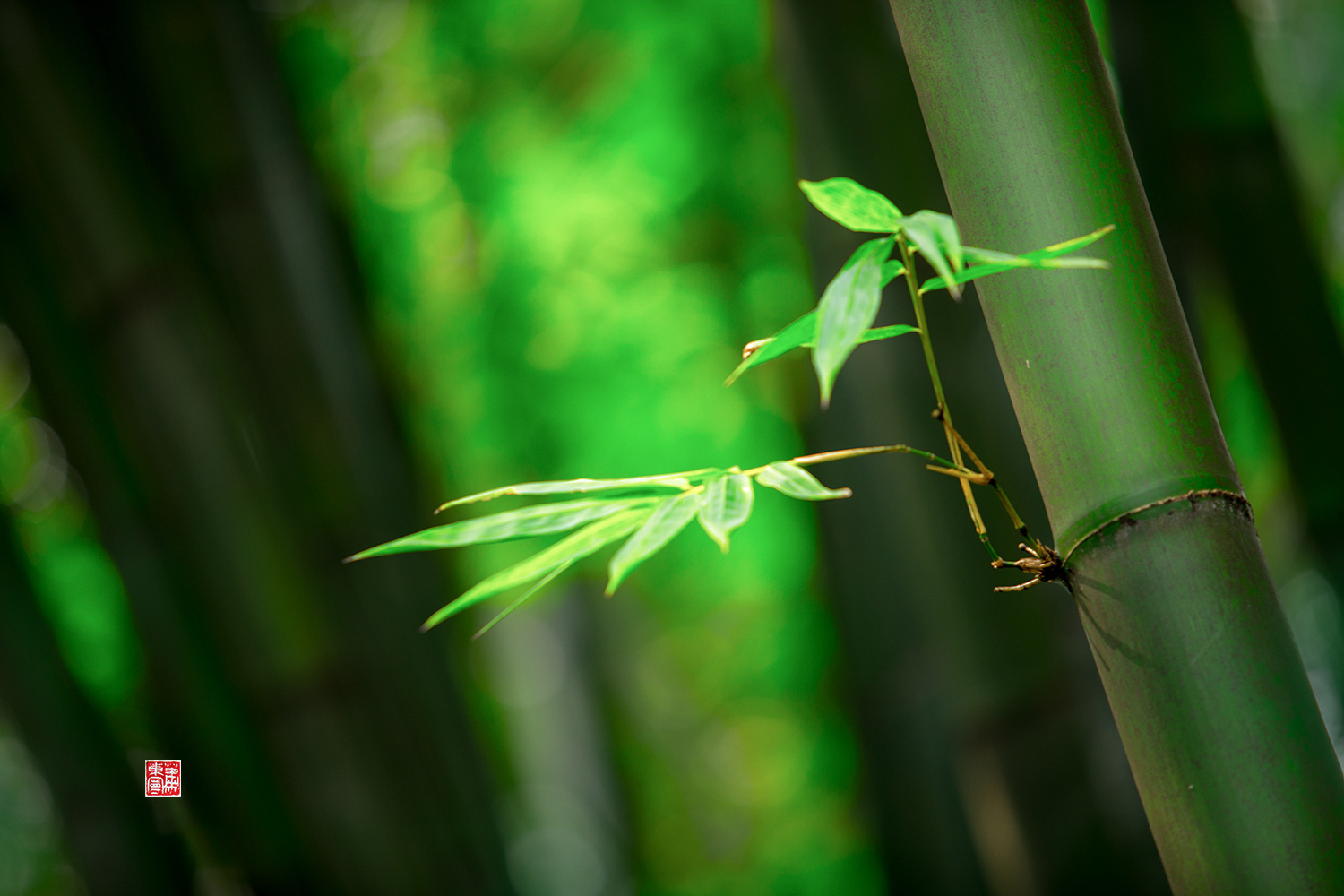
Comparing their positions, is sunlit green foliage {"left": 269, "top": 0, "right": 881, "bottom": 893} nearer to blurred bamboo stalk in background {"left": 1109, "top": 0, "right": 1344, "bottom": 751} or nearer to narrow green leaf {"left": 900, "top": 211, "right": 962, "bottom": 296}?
blurred bamboo stalk in background {"left": 1109, "top": 0, "right": 1344, "bottom": 751}

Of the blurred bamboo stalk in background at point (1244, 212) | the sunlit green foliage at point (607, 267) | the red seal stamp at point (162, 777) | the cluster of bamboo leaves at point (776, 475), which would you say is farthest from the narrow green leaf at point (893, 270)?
the sunlit green foliage at point (607, 267)

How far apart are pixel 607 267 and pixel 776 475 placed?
179 cm

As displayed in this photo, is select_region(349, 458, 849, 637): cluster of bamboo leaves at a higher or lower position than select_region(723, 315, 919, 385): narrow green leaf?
lower

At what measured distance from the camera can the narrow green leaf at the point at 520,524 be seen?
24 cm

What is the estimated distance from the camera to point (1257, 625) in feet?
0.81

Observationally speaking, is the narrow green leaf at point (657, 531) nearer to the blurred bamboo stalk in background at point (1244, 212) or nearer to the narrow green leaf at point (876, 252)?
the narrow green leaf at point (876, 252)

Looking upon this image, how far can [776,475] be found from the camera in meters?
0.25

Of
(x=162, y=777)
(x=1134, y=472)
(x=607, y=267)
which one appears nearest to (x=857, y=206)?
(x=1134, y=472)

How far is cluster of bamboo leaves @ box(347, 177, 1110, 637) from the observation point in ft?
0.63

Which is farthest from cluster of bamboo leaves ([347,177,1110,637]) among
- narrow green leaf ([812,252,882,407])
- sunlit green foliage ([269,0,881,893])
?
sunlit green foliage ([269,0,881,893])

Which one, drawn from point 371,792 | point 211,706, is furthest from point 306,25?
point 371,792

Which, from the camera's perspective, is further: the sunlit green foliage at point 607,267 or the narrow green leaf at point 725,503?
the sunlit green foliage at point 607,267

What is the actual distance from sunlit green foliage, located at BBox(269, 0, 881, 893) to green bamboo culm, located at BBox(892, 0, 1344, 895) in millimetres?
1660

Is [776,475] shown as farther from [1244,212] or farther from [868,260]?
[1244,212]
